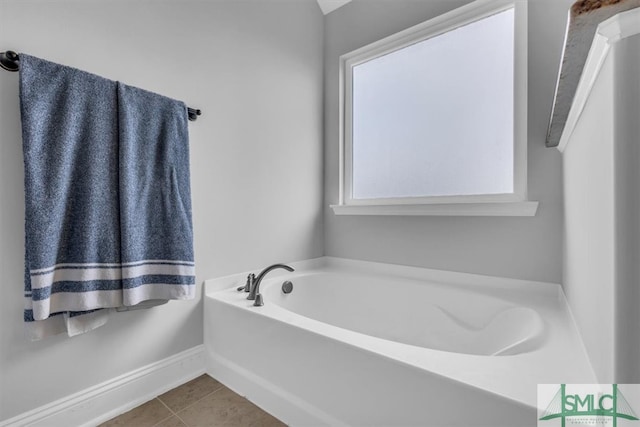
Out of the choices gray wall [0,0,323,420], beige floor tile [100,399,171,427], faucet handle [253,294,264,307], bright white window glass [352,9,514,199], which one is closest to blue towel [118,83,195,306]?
gray wall [0,0,323,420]

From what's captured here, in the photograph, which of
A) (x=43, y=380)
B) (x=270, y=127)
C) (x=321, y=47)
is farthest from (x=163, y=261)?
(x=321, y=47)

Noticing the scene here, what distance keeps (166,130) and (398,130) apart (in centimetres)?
144

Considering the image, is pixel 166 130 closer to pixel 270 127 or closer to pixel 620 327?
pixel 270 127

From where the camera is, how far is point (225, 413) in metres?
1.29

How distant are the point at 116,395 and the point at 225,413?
0.48 m

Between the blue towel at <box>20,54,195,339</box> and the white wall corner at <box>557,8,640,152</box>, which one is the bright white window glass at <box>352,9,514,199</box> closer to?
the white wall corner at <box>557,8,640,152</box>

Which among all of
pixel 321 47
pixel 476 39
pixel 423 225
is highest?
pixel 321 47

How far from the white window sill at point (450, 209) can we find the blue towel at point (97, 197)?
1.17m

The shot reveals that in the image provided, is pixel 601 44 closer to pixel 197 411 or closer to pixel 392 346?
pixel 392 346

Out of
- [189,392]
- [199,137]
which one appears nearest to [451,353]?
[189,392]

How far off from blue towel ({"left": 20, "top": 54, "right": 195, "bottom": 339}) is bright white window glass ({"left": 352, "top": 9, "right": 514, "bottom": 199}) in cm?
131

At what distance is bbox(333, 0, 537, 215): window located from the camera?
160cm

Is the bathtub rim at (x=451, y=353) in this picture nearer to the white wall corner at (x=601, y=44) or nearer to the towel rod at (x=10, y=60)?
the white wall corner at (x=601, y=44)

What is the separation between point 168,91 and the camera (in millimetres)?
1456
